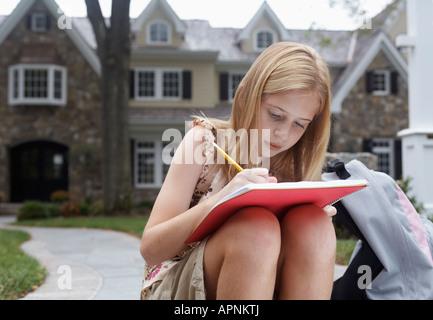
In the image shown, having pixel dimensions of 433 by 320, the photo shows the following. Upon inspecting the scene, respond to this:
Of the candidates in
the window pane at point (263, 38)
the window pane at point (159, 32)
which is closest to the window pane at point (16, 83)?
the window pane at point (159, 32)

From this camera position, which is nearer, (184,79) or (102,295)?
(102,295)

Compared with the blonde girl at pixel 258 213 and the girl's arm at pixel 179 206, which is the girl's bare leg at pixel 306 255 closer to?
the blonde girl at pixel 258 213

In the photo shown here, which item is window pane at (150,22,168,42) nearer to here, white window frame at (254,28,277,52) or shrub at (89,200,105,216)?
white window frame at (254,28,277,52)

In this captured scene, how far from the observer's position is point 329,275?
130 cm

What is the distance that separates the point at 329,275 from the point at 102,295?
6.05ft

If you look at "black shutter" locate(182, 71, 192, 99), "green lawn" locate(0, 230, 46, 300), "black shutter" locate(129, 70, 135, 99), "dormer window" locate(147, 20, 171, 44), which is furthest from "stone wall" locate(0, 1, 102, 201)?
"green lawn" locate(0, 230, 46, 300)

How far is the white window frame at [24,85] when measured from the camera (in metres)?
13.5

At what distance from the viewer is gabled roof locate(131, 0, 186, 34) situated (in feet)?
49.0

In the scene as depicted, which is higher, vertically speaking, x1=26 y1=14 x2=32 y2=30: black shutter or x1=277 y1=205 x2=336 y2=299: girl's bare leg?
x1=26 y1=14 x2=32 y2=30: black shutter

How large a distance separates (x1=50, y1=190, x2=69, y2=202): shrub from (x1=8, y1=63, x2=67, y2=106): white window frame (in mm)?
2465

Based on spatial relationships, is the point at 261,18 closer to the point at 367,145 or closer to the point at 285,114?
the point at 367,145
